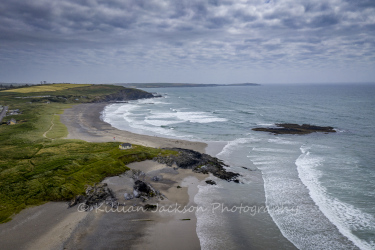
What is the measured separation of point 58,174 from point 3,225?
10.3 m

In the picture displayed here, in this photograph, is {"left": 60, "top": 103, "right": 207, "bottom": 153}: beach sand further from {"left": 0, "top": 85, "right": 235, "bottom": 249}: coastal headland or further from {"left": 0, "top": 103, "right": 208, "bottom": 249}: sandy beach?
{"left": 0, "top": 103, "right": 208, "bottom": 249}: sandy beach

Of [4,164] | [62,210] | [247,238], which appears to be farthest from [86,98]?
[247,238]

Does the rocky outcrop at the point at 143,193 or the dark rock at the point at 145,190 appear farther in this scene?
the dark rock at the point at 145,190

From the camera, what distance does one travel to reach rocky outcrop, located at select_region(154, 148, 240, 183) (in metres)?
35.5

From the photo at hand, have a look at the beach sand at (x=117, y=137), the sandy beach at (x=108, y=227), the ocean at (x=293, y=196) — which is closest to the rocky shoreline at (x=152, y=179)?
the sandy beach at (x=108, y=227)

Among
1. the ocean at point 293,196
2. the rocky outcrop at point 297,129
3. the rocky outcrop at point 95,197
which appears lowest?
the ocean at point 293,196

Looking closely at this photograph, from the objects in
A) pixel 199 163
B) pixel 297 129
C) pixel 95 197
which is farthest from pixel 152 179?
pixel 297 129

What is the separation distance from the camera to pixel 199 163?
40.0m

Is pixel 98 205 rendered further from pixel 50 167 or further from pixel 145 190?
pixel 50 167

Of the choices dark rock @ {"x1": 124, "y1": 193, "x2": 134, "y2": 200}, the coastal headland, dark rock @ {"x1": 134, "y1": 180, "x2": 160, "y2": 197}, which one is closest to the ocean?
the coastal headland

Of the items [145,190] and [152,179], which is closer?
[145,190]

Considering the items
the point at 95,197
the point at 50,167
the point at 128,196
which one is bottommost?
the point at 128,196

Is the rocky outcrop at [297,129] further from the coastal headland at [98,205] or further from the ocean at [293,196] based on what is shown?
the coastal headland at [98,205]

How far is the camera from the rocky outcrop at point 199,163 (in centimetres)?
3553
